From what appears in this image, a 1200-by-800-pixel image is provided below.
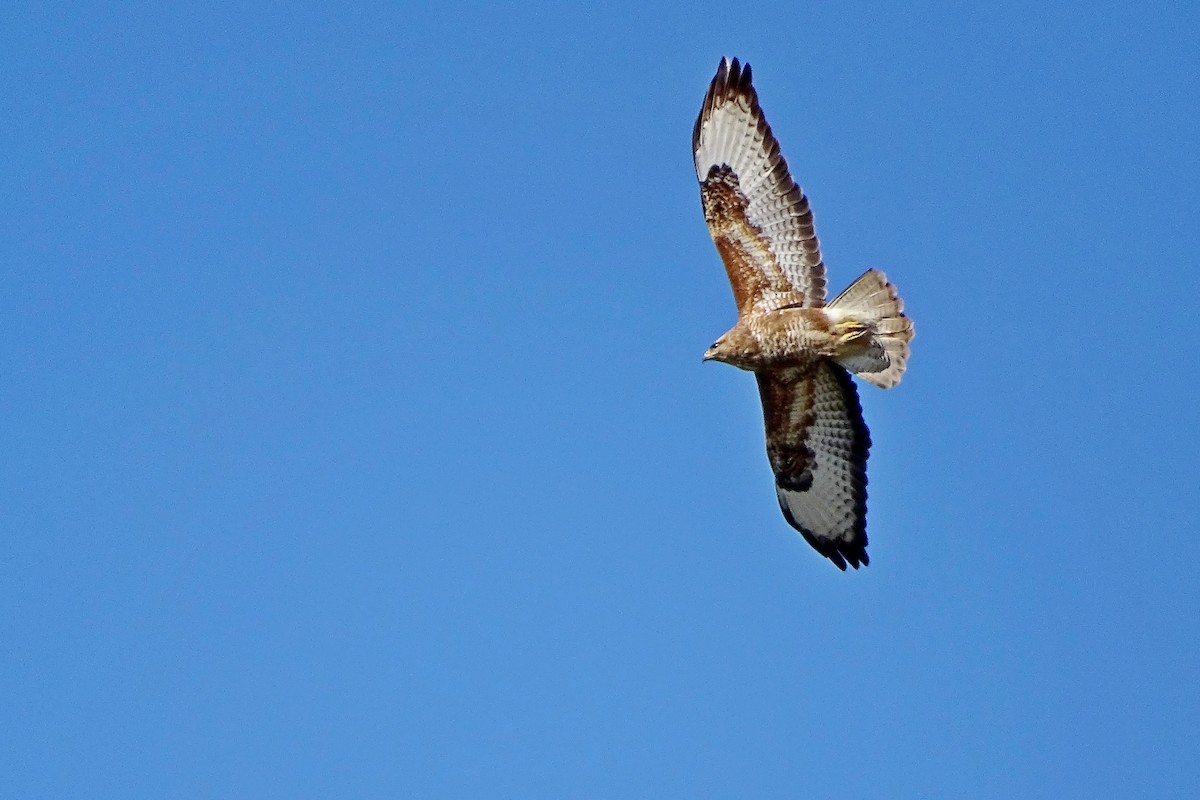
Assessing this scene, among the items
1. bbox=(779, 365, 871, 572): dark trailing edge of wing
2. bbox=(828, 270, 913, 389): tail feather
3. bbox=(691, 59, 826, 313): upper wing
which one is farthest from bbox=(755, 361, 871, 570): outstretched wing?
bbox=(691, 59, 826, 313): upper wing

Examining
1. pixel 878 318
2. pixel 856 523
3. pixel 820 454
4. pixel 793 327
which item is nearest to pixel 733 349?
pixel 793 327

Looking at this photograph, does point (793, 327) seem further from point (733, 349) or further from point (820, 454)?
point (820, 454)

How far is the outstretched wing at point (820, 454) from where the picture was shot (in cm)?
994

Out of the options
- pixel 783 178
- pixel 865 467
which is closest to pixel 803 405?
pixel 865 467

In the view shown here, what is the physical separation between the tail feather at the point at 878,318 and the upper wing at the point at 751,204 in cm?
24

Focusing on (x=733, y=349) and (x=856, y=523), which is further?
(x=856, y=523)

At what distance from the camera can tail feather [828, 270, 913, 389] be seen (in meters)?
9.48

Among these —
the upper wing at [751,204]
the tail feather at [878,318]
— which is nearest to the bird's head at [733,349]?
the upper wing at [751,204]

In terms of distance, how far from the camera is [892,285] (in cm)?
950

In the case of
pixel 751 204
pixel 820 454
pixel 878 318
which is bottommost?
pixel 820 454

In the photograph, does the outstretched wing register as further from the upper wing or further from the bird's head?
the upper wing

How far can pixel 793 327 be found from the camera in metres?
9.54

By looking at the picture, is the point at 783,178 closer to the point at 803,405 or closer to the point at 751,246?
the point at 751,246

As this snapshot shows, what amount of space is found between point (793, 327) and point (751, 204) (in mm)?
868
